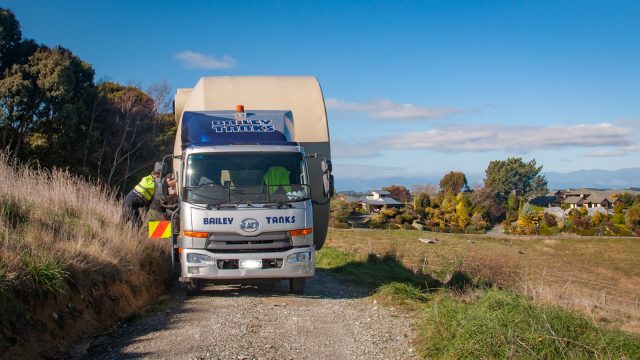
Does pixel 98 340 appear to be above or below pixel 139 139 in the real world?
below

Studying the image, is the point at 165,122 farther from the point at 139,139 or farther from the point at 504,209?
the point at 504,209

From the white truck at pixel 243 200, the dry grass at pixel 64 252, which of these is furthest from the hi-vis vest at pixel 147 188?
the white truck at pixel 243 200

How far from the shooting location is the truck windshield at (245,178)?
10.7 m

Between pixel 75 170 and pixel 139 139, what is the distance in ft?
15.0

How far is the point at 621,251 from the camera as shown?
145 ft

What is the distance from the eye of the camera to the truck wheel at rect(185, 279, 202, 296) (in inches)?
429

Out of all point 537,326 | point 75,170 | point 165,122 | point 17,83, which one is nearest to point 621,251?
point 165,122

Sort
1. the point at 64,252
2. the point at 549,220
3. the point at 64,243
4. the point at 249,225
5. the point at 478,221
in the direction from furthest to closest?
1. the point at 478,221
2. the point at 549,220
3. the point at 249,225
4. the point at 64,243
5. the point at 64,252

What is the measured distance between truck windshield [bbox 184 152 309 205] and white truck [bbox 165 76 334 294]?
0.05 feet

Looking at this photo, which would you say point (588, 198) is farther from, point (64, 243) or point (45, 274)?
point (45, 274)

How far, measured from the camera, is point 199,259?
10500mm

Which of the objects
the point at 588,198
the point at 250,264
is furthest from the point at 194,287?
the point at 588,198

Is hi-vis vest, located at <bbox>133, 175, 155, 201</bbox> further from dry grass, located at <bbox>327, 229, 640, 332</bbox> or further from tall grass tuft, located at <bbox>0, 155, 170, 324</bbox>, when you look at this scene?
dry grass, located at <bbox>327, 229, 640, 332</bbox>

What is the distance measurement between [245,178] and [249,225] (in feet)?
3.10
